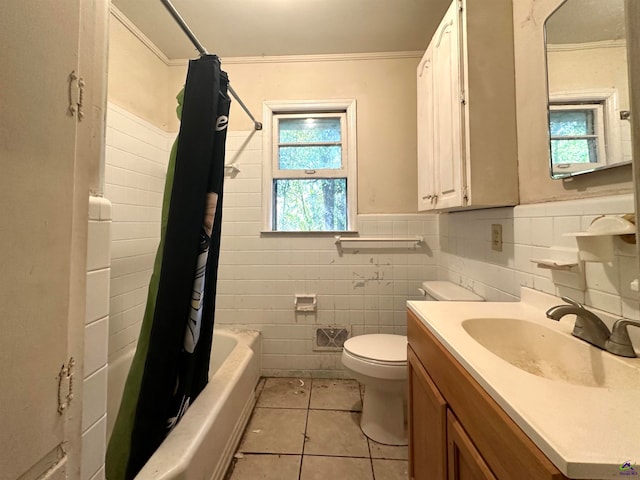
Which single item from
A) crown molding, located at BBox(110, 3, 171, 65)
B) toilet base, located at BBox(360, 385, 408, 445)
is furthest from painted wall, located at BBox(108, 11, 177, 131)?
toilet base, located at BBox(360, 385, 408, 445)

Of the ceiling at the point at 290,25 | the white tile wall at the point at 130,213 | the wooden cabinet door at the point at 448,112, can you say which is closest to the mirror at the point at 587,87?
the wooden cabinet door at the point at 448,112

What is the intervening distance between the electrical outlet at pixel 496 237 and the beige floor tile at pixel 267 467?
140 centimetres

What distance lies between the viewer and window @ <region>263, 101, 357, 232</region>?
6.94 ft

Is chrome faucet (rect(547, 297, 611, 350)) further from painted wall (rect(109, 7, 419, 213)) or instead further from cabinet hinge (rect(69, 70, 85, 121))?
painted wall (rect(109, 7, 419, 213))

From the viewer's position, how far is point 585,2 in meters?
0.86

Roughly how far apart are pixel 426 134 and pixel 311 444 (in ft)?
6.11

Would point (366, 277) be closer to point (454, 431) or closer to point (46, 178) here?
point (454, 431)

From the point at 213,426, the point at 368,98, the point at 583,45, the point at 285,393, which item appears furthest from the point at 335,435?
the point at 368,98

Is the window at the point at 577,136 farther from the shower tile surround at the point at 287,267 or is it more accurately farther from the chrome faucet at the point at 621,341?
the shower tile surround at the point at 287,267

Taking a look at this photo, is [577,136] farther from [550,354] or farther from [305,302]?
[305,302]

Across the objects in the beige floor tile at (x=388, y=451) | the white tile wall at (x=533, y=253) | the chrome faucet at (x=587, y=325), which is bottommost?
the beige floor tile at (x=388, y=451)

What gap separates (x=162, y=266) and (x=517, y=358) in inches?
49.5

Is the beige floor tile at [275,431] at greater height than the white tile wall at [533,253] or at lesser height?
lesser

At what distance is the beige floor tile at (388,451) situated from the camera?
4.42 feet
